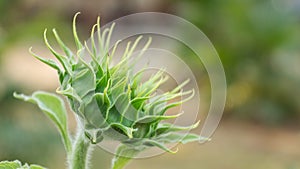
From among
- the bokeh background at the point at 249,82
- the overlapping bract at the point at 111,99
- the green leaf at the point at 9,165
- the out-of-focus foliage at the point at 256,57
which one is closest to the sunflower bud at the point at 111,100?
the overlapping bract at the point at 111,99

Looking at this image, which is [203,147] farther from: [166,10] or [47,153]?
[166,10]

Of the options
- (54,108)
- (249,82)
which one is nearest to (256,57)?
(249,82)

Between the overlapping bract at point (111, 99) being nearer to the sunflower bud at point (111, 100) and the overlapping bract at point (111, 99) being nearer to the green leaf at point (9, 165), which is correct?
the sunflower bud at point (111, 100)

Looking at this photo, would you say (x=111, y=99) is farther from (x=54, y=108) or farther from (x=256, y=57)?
(x=256, y=57)

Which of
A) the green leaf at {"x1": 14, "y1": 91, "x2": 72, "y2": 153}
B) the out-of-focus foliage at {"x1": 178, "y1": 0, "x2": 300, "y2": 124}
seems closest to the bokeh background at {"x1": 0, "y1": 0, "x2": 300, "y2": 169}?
the out-of-focus foliage at {"x1": 178, "y1": 0, "x2": 300, "y2": 124}

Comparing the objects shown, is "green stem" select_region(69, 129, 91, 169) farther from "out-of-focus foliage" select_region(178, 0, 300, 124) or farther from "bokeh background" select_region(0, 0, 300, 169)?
"out-of-focus foliage" select_region(178, 0, 300, 124)
